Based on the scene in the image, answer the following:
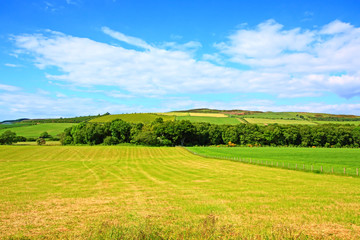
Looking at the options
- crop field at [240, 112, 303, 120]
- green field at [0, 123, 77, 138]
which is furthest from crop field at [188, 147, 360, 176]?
crop field at [240, 112, 303, 120]

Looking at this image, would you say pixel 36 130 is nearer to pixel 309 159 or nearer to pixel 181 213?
pixel 309 159

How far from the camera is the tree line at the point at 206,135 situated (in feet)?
371

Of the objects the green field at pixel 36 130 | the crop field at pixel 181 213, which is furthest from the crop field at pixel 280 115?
the crop field at pixel 181 213

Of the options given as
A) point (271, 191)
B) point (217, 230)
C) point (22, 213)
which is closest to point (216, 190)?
point (271, 191)

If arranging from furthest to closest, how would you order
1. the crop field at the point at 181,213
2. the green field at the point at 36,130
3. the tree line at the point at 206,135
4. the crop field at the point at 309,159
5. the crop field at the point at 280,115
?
the crop field at the point at 280,115 < the green field at the point at 36,130 < the tree line at the point at 206,135 < the crop field at the point at 309,159 < the crop field at the point at 181,213

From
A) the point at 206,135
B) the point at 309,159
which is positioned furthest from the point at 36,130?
the point at 309,159

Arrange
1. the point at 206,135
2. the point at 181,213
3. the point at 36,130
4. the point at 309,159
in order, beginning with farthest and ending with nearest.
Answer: the point at 36,130 < the point at 206,135 < the point at 309,159 < the point at 181,213

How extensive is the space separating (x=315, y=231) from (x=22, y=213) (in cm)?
1553

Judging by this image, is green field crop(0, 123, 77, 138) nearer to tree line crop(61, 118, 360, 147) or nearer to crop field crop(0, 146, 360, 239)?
tree line crop(61, 118, 360, 147)

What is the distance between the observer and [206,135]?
124 meters

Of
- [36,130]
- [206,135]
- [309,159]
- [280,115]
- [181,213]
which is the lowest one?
[309,159]

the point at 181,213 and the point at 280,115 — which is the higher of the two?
the point at 280,115

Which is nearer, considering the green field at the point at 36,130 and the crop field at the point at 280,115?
the green field at the point at 36,130

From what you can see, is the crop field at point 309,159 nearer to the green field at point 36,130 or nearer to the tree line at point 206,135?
the tree line at point 206,135
